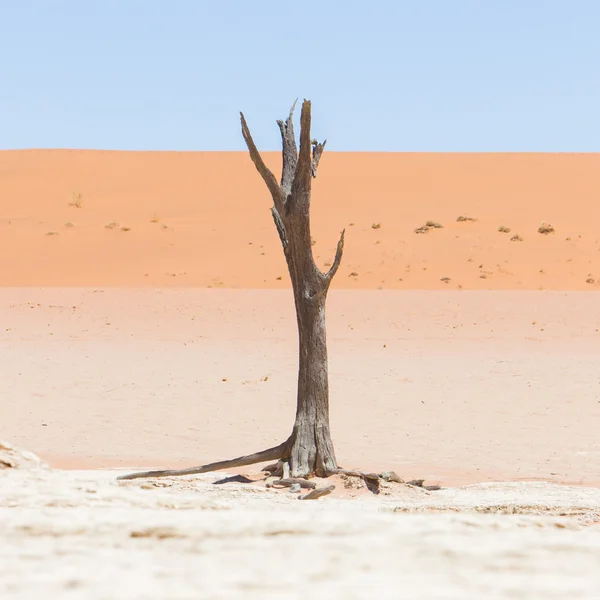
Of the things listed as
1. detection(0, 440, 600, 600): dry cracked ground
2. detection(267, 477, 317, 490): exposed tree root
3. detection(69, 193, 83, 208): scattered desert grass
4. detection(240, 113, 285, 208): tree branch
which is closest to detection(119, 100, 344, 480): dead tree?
detection(240, 113, 285, 208): tree branch

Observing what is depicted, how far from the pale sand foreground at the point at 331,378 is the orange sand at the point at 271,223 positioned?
518 cm

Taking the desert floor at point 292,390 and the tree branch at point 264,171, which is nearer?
the desert floor at point 292,390

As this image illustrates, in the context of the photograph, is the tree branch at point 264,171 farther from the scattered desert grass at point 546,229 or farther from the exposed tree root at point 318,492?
the scattered desert grass at point 546,229

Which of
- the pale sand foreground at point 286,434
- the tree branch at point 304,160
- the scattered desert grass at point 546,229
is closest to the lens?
Answer: the pale sand foreground at point 286,434

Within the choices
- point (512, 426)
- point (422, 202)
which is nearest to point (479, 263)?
point (422, 202)

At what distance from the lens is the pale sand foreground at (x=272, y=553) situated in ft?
13.5

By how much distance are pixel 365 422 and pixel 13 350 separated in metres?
7.24

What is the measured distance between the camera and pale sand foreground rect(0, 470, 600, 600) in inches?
162

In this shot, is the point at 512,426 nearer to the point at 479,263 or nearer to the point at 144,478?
the point at 144,478

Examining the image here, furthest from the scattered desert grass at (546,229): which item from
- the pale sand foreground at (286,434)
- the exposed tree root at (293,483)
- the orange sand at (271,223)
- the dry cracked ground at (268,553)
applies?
the dry cracked ground at (268,553)

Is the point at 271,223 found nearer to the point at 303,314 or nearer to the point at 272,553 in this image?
the point at 303,314

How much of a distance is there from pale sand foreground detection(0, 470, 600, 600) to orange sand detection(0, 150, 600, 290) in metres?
20.7

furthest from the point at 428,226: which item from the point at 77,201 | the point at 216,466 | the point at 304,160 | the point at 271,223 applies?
the point at 216,466

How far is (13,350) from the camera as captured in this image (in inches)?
674
